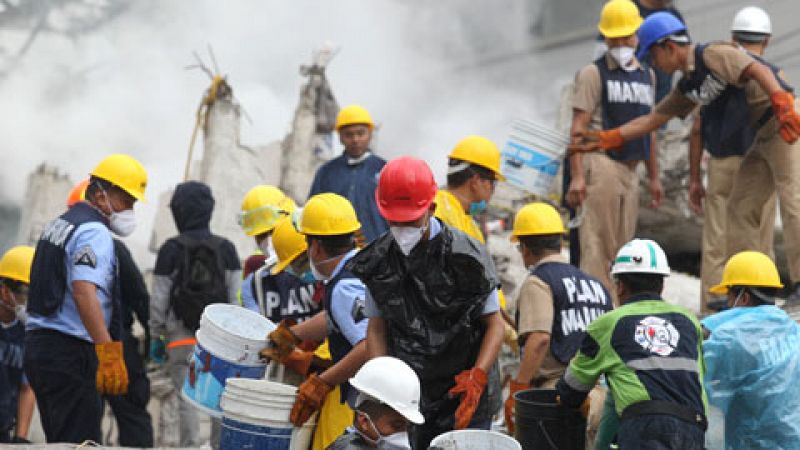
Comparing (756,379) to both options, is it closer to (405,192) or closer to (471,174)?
(471,174)

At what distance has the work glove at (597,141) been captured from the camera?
8.39 metres

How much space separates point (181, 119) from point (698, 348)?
34.8 feet

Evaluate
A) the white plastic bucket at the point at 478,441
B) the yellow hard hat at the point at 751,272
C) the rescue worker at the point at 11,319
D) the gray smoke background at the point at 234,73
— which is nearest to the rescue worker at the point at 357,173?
the rescue worker at the point at 11,319

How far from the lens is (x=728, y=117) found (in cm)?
796

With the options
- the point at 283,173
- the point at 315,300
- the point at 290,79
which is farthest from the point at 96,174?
the point at 290,79

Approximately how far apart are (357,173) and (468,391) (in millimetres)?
3897

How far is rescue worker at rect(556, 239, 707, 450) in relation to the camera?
5.06 metres

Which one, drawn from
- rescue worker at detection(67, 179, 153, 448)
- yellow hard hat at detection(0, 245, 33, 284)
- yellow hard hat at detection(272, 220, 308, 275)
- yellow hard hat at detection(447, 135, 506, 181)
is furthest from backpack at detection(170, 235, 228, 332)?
yellow hard hat at detection(447, 135, 506, 181)

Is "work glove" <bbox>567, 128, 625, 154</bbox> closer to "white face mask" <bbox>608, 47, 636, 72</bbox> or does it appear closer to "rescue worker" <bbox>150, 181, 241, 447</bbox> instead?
"white face mask" <bbox>608, 47, 636, 72</bbox>

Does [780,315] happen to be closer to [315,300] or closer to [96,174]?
[315,300]

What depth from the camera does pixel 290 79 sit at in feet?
52.1

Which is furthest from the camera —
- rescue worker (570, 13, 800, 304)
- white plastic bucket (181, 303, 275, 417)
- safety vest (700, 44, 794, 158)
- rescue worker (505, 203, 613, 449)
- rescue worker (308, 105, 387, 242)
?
rescue worker (308, 105, 387, 242)

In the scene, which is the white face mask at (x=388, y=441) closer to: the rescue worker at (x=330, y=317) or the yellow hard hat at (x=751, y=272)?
the rescue worker at (x=330, y=317)

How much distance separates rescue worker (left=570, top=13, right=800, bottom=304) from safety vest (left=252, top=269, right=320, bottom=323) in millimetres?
2921
